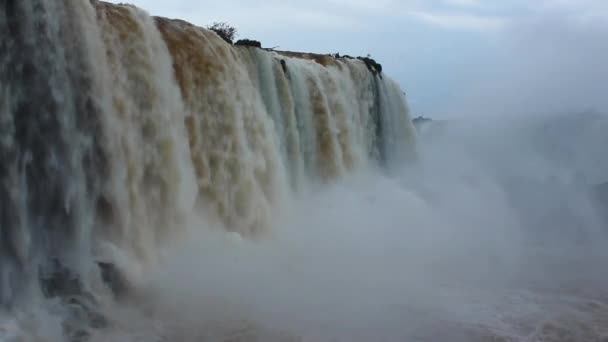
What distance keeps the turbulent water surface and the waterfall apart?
2cm

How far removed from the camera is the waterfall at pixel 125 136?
264 inches

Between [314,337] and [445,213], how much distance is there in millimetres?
10045

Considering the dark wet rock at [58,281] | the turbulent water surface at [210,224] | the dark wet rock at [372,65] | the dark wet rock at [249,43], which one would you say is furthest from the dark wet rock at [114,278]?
the dark wet rock at [372,65]

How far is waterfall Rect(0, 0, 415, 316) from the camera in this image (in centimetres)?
670

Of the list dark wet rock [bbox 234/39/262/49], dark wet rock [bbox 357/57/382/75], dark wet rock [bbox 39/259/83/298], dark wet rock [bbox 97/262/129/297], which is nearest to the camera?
dark wet rock [bbox 39/259/83/298]

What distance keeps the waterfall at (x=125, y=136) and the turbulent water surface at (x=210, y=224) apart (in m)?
0.02

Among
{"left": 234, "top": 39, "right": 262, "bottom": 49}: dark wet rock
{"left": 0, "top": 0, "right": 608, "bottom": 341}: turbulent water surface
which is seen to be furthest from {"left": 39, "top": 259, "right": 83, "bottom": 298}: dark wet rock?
{"left": 234, "top": 39, "right": 262, "bottom": 49}: dark wet rock

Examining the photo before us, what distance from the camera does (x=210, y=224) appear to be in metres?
9.83

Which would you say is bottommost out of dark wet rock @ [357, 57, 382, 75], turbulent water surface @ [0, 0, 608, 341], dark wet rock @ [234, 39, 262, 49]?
turbulent water surface @ [0, 0, 608, 341]

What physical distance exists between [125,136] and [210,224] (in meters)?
2.15

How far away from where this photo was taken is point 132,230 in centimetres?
811

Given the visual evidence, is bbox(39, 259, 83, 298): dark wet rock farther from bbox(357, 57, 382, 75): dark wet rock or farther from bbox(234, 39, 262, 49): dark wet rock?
bbox(357, 57, 382, 75): dark wet rock

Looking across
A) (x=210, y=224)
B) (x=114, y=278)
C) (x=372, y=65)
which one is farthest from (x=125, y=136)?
(x=372, y=65)

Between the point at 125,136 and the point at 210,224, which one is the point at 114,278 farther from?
the point at 210,224
